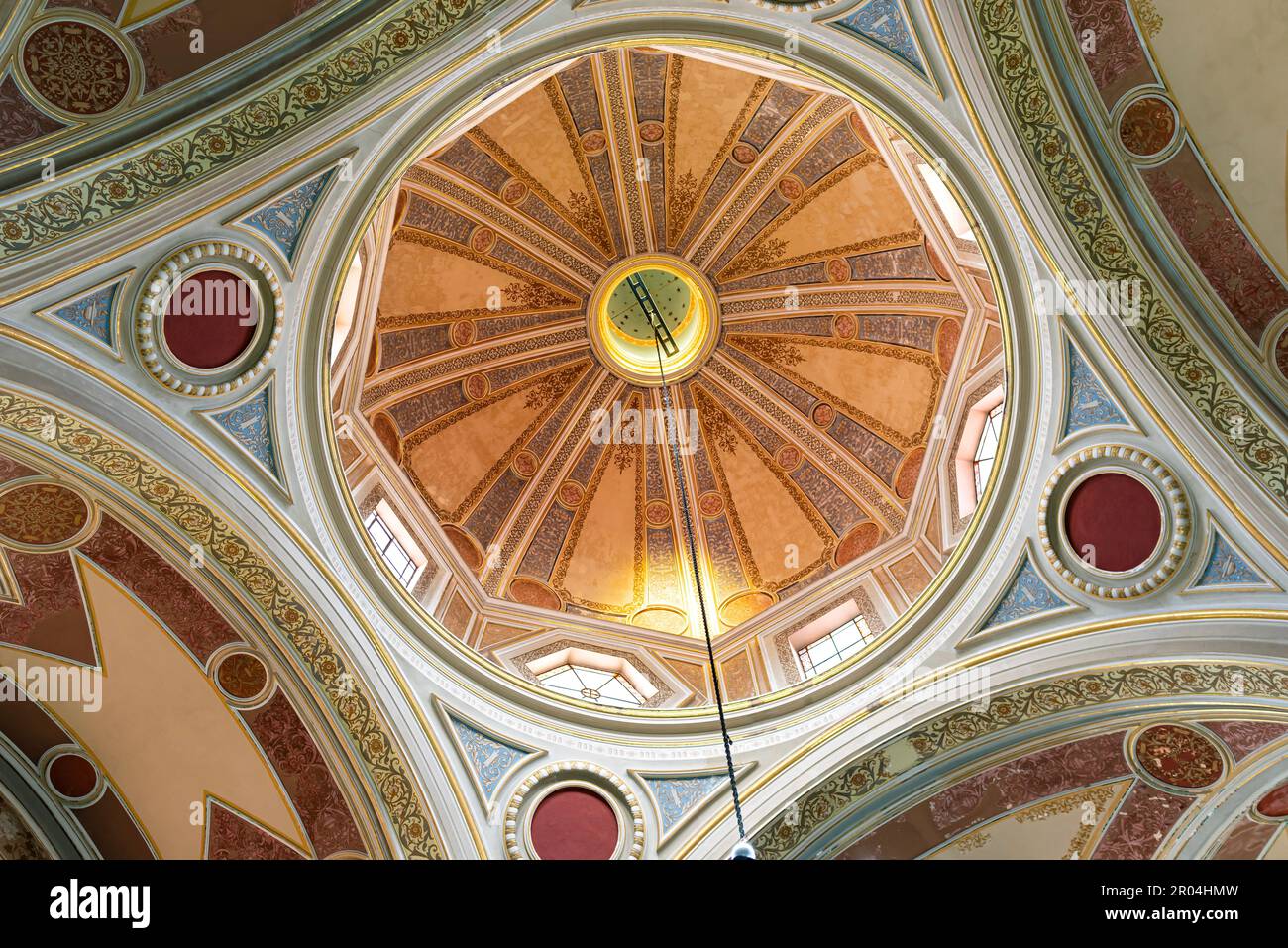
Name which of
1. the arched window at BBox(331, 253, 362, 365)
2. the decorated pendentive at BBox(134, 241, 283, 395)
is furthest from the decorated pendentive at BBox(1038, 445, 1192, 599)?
the arched window at BBox(331, 253, 362, 365)

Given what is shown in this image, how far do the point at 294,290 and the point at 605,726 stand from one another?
5.30 m

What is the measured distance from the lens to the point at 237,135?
910 centimetres

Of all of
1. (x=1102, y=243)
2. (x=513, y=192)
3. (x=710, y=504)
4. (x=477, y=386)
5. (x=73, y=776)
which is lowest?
(x=73, y=776)

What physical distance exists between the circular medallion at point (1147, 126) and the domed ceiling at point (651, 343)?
5382mm

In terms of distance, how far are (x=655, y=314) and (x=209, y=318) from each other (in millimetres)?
8409

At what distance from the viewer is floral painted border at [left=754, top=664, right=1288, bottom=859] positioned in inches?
369

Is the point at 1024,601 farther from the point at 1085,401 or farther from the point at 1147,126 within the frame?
the point at 1147,126

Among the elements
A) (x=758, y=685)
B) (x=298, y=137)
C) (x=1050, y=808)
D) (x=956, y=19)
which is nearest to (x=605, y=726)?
(x=758, y=685)

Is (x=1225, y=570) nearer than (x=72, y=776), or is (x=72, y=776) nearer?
(x=1225, y=570)

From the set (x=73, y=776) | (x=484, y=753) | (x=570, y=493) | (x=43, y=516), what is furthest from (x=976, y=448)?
(x=73, y=776)

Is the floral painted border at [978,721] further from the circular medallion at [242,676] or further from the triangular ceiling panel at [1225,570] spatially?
the circular medallion at [242,676]

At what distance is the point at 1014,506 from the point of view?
10469 millimetres

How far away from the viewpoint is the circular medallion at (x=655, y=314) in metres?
17.2

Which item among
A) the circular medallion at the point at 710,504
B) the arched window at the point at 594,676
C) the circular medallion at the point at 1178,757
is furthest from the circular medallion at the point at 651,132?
the circular medallion at the point at 1178,757
